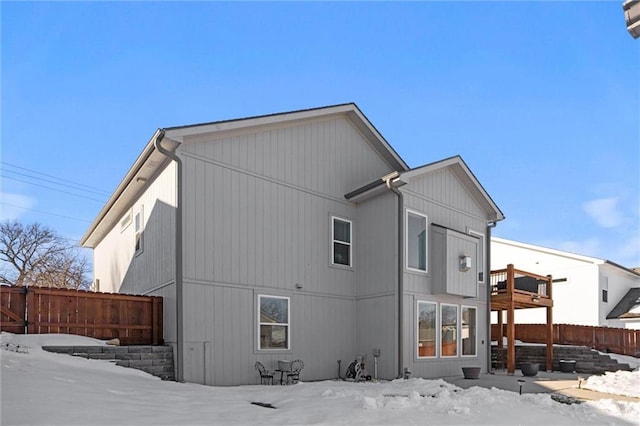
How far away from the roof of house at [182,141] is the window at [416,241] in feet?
8.55

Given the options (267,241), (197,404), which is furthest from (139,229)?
(197,404)

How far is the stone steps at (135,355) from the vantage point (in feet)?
28.8

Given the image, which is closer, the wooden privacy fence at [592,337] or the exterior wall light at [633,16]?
the exterior wall light at [633,16]

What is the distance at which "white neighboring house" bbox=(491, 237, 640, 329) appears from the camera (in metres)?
23.2

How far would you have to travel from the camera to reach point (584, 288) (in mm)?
23531

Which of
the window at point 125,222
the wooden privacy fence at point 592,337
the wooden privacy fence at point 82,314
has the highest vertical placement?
the window at point 125,222

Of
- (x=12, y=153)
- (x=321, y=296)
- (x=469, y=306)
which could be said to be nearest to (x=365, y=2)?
(x=321, y=296)

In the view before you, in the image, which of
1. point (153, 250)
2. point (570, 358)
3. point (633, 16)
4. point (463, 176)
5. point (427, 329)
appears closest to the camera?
point (633, 16)

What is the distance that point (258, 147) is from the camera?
1180cm

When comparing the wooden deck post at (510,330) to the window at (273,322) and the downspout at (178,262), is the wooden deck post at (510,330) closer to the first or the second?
the window at (273,322)

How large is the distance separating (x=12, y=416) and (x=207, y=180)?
6237 millimetres

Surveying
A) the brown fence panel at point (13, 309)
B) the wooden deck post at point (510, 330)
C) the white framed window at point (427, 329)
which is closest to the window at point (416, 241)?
the white framed window at point (427, 329)

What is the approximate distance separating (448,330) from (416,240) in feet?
8.85

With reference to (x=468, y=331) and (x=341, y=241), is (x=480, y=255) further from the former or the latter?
(x=341, y=241)
